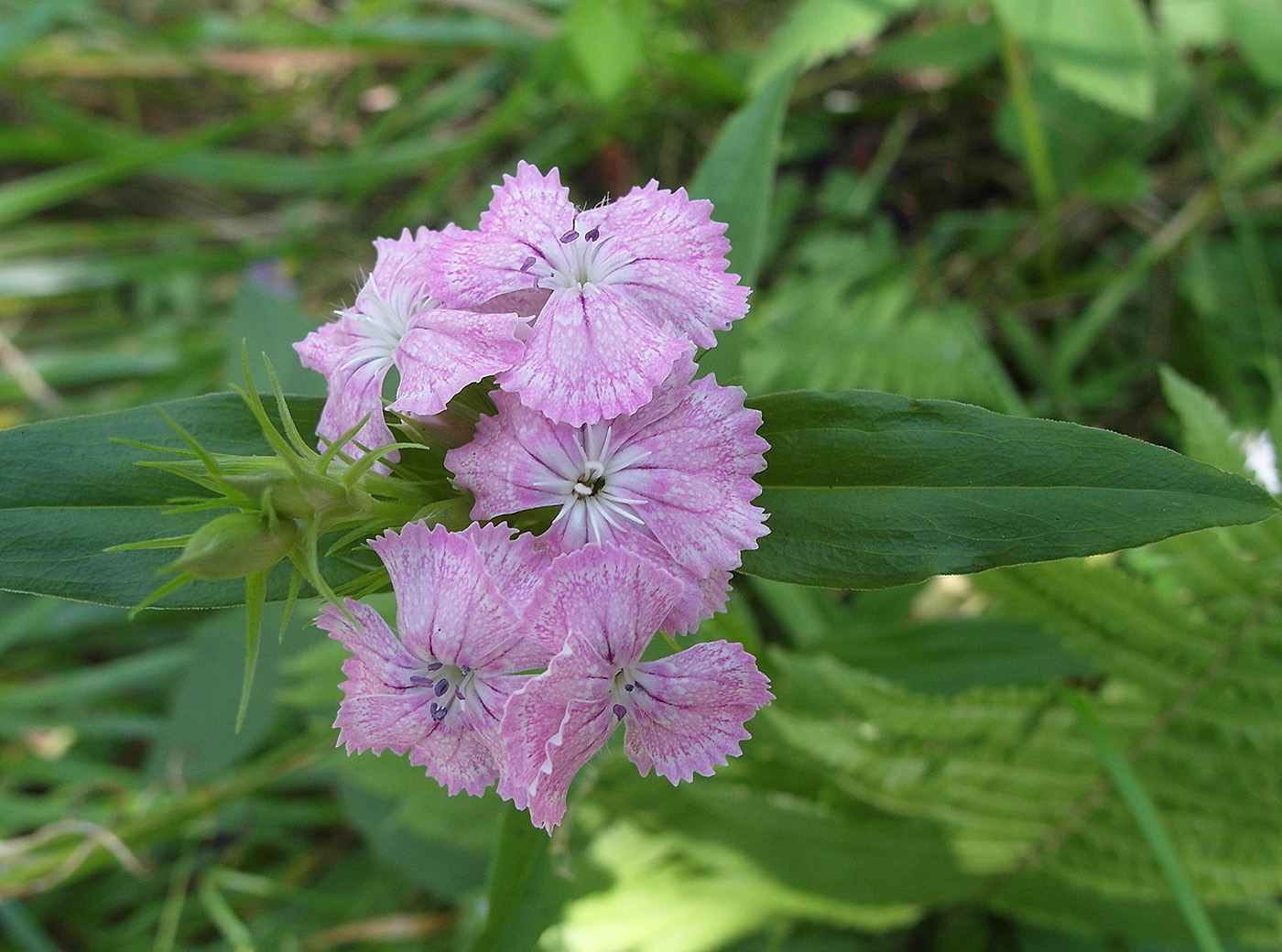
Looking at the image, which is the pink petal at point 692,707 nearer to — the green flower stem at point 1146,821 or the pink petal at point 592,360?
the pink petal at point 592,360

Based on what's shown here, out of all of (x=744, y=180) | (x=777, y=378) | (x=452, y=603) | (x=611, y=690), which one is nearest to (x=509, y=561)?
(x=452, y=603)

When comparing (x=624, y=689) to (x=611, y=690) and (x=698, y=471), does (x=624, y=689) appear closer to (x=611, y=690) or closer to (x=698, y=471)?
(x=611, y=690)

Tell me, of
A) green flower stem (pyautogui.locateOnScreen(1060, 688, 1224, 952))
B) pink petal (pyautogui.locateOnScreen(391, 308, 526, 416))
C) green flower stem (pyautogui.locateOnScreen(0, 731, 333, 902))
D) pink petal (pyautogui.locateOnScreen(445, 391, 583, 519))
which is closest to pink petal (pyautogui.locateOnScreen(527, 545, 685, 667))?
pink petal (pyautogui.locateOnScreen(445, 391, 583, 519))

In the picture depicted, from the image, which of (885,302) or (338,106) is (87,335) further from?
(885,302)

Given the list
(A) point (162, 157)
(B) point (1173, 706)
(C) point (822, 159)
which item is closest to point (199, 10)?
(A) point (162, 157)

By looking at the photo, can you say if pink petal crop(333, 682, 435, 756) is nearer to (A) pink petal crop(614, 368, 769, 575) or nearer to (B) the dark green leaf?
(A) pink petal crop(614, 368, 769, 575)

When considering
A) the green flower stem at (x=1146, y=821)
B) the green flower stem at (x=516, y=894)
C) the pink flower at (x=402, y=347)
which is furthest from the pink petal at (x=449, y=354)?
the green flower stem at (x=1146, y=821)
